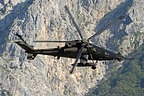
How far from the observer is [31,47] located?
142 metres

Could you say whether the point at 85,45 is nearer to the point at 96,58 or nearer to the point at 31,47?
the point at 96,58

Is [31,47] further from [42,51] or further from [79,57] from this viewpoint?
[79,57]

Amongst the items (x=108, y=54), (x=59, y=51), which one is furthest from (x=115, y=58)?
(x=59, y=51)

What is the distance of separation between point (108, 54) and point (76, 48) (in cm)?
609

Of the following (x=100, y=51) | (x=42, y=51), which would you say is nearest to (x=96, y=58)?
(x=100, y=51)

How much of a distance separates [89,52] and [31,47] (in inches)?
536

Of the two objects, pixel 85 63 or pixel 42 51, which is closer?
pixel 85 63

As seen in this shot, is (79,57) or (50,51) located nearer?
(79,57)

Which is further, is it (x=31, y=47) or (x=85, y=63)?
(x=31, y=47)

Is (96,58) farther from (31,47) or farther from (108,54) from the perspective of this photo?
(31,47)

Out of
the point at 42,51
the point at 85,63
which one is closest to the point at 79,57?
the point at 85,63

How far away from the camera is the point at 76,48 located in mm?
135250

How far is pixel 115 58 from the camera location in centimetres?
13450

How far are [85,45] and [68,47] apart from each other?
3.42 metres
